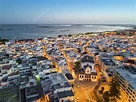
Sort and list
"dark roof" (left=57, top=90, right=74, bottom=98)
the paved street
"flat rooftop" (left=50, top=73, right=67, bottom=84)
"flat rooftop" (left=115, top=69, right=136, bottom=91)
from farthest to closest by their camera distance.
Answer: "flat rooftop" (left=50, top=73, right=67, bottom=84)
the paved street
"flat rooftop" (left=115, top=69, right=136, bottom=91)
"dark roof" (left=57, top=90, right=74, bottom=98)

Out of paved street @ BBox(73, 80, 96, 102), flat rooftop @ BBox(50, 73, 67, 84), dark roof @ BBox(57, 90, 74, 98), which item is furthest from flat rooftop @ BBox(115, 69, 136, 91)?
flat rooftop @ BBox(50, 73, 67, 84)

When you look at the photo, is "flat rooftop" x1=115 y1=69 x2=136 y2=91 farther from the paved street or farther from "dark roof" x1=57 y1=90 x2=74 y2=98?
"dark roof" x1=57 y1=90 x2=74 y2=98

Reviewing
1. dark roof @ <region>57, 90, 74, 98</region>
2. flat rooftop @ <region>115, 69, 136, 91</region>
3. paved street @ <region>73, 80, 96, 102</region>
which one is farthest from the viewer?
paved street @ <region>73, 80, 96, 102</region>

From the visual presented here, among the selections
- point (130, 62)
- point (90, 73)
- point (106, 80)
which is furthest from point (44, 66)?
point (130, 62)

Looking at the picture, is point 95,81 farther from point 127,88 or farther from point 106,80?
point 127,88

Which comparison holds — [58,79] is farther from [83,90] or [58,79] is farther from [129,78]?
[129,78]

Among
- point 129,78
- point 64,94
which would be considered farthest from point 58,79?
point 129,78

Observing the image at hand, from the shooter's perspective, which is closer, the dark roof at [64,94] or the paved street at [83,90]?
the dark roof at [64,94]

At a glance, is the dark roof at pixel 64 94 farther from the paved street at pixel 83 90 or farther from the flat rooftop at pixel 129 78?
the flat rooftop at pixel 129 78

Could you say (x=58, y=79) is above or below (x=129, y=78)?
below

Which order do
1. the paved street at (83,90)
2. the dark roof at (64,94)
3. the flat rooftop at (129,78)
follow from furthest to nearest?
the paved street at (83,90)
the flat rooftop at (129,78)
the dark roof at (64,94)

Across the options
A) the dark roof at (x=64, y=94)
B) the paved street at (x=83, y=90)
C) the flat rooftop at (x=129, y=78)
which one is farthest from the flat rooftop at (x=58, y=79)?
the flat rooftop at (x=129, y=78)
